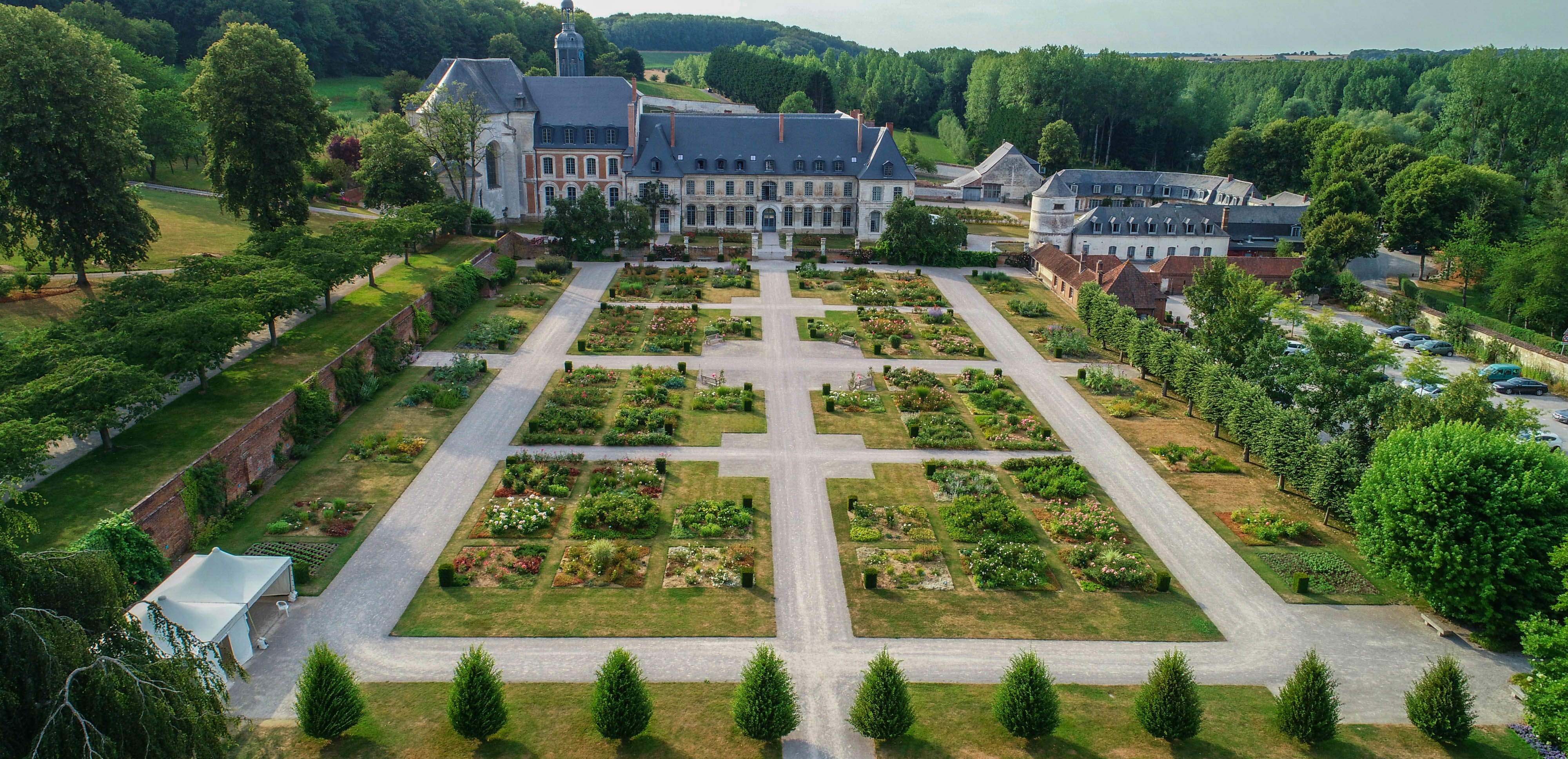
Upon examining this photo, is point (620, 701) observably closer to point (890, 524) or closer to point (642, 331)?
point (890, 524)

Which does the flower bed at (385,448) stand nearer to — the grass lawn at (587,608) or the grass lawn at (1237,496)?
the grass lawn at (587,608)

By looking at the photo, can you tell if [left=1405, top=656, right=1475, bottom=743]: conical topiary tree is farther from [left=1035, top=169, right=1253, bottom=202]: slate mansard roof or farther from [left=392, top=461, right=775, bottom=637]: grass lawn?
[left=1035, top=169, right=1253, bottom=202]: slate mansard roof

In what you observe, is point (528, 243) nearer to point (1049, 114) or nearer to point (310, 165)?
point (310, 165)

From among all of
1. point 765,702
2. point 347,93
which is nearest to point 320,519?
point 765,702

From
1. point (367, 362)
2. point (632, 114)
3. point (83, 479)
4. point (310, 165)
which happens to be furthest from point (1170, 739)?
point (632, 114)

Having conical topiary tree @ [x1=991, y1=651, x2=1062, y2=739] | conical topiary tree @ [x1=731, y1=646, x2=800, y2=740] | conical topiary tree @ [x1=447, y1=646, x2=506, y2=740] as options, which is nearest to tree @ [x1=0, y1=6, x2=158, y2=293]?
conical topiary tree @ [x1=447, y1=646, x2=506, y2=740]

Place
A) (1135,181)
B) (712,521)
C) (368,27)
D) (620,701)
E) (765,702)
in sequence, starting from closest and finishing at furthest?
(620,701) → (765,702) → (712,521) → (1135,181) → (368,27)
